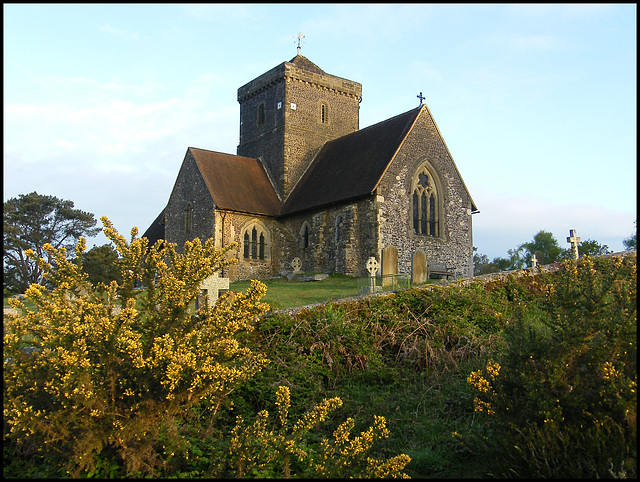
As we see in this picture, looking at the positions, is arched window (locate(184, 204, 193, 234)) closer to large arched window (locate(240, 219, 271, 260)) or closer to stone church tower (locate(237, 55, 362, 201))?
large arched window (locate(240, 219, 271, 260))

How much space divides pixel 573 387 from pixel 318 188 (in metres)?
21.1

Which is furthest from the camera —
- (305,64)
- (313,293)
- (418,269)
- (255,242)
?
(305,64)

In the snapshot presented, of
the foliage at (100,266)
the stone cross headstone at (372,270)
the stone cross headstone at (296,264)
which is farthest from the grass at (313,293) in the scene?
the foliage at (100,266)

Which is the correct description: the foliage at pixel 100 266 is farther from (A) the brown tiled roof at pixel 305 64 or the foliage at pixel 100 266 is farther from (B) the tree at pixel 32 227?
(A) the brown tiled roof at pixel 305 64

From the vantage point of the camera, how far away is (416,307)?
1116 centimetres

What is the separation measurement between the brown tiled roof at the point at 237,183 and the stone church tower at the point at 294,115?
0.75m

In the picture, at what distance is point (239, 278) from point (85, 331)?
20.4 metres

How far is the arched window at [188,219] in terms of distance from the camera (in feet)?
91.6

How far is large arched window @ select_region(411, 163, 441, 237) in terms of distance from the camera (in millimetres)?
23750

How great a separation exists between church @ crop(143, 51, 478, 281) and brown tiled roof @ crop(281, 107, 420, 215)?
6 cm

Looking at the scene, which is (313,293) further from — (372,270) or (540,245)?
(540,245)

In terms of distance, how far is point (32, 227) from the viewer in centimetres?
3641

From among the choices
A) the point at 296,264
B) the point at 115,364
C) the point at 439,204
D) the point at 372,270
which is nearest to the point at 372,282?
the point at 372,270

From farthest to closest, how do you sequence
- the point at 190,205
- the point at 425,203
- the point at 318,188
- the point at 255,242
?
the point at 190,205
the point at 255,242
the point at 318,188
the point at 425,203
